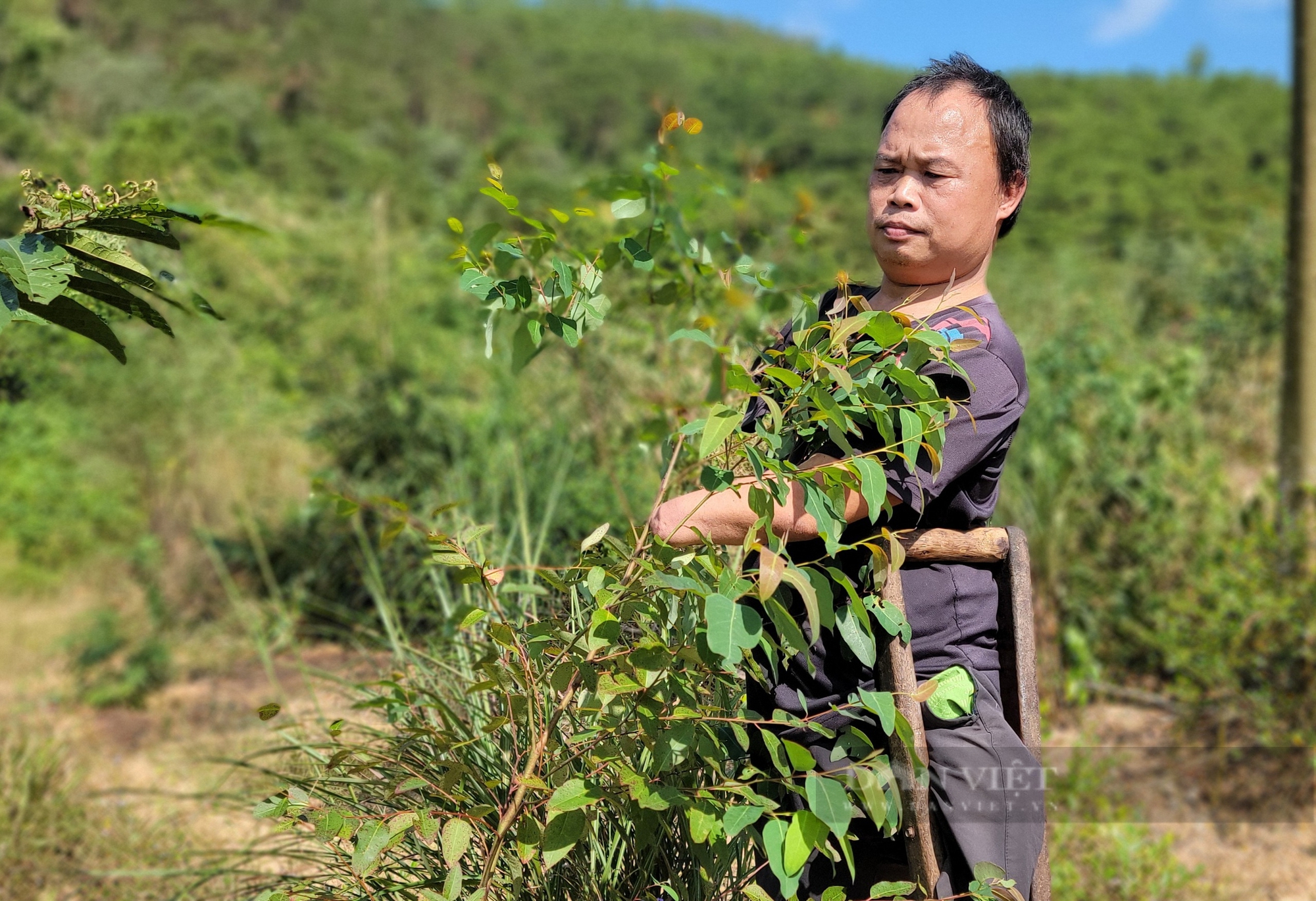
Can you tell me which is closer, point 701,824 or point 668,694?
point 701,824

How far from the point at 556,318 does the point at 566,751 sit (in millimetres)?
623

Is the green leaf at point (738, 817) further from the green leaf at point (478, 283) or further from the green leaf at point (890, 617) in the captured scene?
the green leaf at point (478, 283)

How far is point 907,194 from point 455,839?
3.54 feet

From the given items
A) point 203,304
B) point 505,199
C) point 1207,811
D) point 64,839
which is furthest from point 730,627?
point 1207,811

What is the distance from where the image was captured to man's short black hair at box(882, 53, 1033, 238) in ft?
4.71

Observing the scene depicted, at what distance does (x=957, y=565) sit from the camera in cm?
143

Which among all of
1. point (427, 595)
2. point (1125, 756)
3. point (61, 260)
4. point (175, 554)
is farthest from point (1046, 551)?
point (175, 554)

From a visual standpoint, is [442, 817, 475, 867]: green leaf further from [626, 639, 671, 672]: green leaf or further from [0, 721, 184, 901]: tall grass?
[0, 721, 184, 901]: tall grass

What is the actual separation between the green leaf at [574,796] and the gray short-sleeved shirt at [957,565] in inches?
12.7

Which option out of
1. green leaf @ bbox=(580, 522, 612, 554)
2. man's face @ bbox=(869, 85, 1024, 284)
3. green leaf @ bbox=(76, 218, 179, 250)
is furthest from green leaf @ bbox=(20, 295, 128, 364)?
man's face @ bbox=(869, 85, 1024, 284)

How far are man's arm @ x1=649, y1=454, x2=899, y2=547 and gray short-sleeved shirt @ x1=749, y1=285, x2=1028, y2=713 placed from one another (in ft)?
0.26

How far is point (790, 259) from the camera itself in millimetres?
7254

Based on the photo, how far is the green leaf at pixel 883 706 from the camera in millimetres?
1187

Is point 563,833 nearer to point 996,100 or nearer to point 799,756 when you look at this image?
point 799,756
